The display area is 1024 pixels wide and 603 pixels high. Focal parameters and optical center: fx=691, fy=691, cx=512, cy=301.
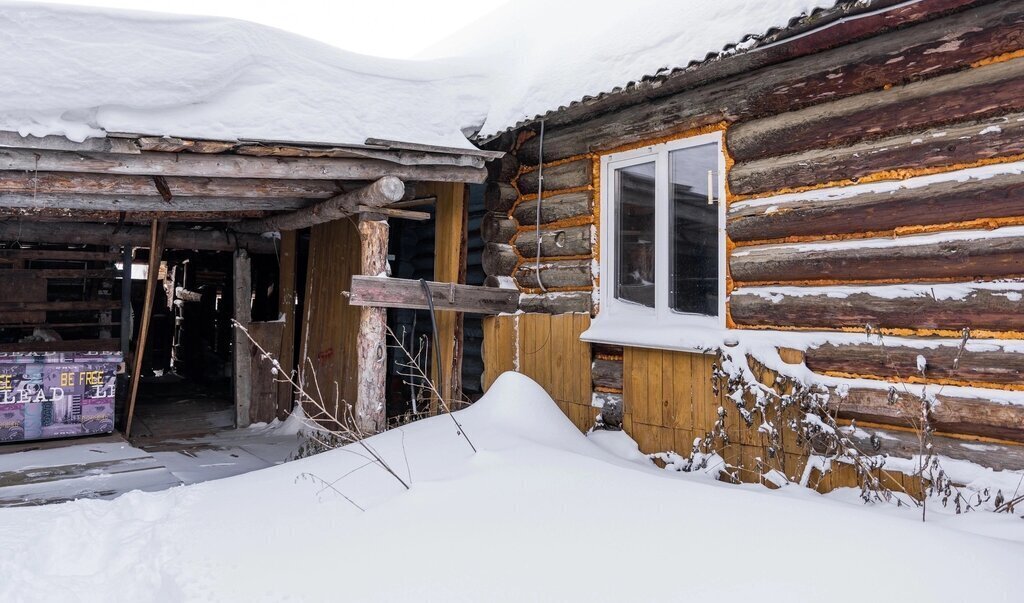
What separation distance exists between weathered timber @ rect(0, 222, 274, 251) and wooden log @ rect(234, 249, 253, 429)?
0.23m

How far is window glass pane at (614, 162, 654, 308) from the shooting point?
5746 millimetres

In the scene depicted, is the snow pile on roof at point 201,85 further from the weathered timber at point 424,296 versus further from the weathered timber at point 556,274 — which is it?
the weathered timber at point 556,274

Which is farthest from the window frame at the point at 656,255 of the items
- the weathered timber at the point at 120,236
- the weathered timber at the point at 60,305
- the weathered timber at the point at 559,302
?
the weathered timber at the point at 60,305

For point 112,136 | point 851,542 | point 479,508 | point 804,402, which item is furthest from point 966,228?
point 112,136

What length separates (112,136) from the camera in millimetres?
5086

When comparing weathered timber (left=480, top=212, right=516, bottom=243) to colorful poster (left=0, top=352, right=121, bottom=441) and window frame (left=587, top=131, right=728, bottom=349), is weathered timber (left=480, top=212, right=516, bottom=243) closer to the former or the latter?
window frame (left=587, top=131, right=728, bottom=349)

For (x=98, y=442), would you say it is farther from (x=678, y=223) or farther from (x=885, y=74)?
(x=885, y=74)

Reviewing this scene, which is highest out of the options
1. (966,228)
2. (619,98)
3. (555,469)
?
(619,98)

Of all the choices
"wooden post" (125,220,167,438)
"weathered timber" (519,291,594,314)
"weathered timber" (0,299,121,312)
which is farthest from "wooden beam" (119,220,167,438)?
"weathered timber" (519,291,594,314)

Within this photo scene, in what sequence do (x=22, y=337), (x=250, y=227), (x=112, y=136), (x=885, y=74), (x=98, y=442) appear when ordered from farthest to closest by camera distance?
1. (x=22, y=337)
2. (x=250, y=227)
3. (x=98, y=442)
4. (x=112, y=136)
5. (x=885, y=74)

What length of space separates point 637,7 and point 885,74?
2.68 meters

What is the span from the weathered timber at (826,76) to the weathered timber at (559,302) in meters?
1.29

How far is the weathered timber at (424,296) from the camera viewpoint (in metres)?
5.94

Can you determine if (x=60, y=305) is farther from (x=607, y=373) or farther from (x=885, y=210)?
(x=885, y=210)
